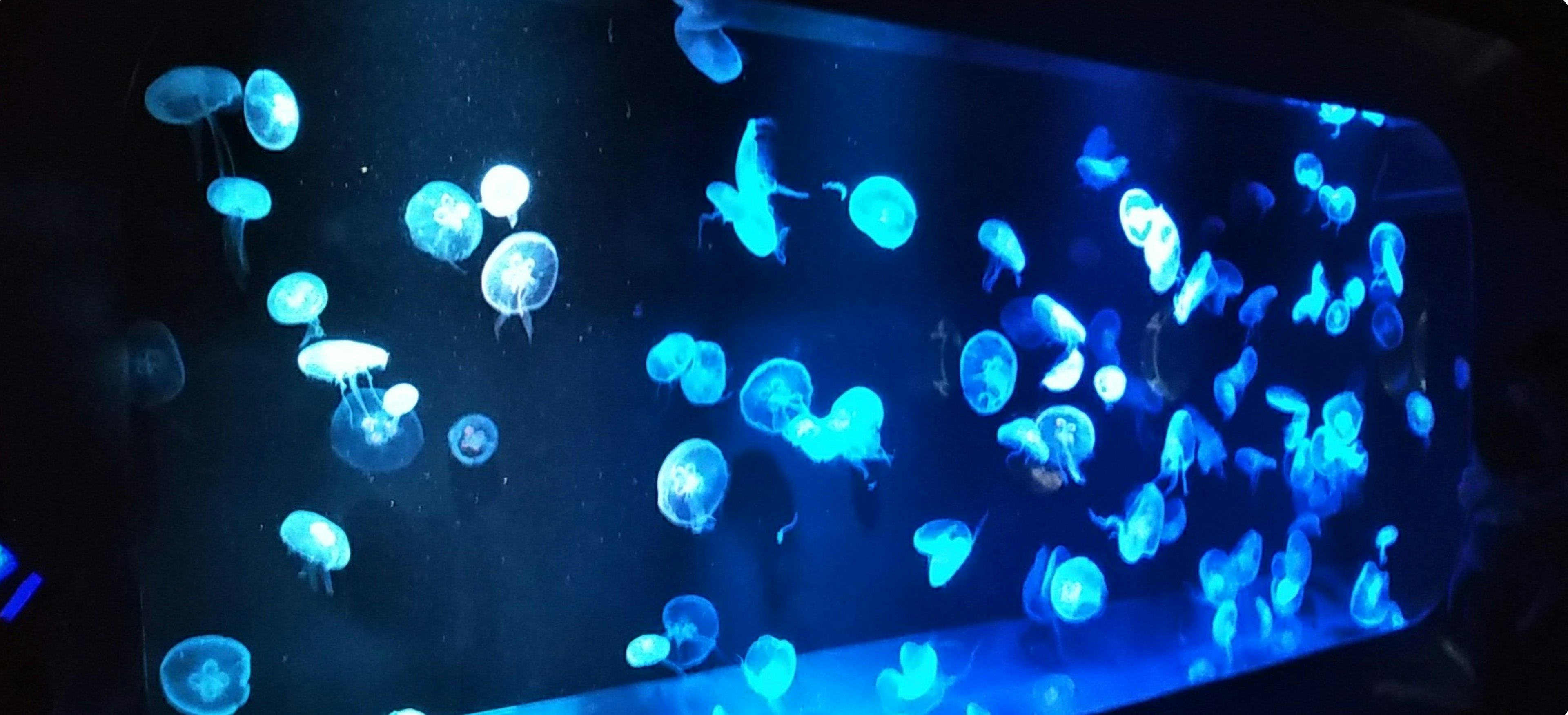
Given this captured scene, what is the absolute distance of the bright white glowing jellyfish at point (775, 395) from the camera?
2459 mm

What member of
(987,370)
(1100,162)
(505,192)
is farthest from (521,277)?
(1100,162)

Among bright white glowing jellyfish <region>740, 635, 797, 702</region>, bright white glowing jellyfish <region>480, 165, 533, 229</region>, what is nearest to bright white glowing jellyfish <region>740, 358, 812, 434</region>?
bright white glowing jellyfish <region>740, 635, 797, 702</region>

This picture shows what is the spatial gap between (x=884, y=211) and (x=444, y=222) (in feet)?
3.69

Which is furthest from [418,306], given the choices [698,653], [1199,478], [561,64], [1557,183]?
[1557,183]

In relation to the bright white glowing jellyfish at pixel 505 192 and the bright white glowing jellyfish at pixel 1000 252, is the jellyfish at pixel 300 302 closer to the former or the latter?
the bright white glowing jellyfish at pixel 505 192

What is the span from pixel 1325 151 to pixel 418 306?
9.11 ft

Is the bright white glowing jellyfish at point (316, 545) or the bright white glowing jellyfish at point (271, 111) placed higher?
the bright white glowing jellyfish at point (271, 111)

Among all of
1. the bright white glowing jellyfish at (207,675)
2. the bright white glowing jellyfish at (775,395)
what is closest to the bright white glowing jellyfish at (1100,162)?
the bright white glowing jellyfish at (775,395)

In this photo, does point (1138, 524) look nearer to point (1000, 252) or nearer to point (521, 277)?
point (1000, 252)

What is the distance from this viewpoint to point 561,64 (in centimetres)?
219

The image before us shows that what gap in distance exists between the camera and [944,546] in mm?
2725

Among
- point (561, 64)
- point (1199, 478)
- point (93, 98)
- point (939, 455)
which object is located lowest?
point (1199, 478)

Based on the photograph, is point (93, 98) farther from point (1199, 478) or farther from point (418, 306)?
point (1199, 478)

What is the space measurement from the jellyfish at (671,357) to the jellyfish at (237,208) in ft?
2.76
